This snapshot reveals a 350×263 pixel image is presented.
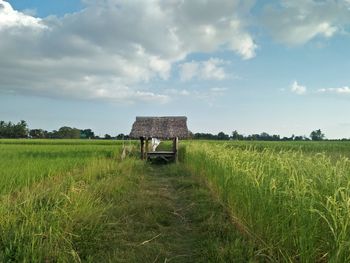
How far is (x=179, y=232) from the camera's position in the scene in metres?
5.98

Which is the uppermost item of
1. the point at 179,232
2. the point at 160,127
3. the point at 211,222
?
the point at 160,127

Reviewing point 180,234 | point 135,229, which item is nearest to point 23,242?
point 135,229

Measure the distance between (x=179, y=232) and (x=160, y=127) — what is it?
1613 cm

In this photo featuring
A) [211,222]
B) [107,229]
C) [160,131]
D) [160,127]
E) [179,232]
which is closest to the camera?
[107,229]

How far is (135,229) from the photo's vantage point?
5.97m

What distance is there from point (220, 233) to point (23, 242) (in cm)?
283

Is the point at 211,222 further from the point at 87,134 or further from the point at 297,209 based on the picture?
the point at 87,134

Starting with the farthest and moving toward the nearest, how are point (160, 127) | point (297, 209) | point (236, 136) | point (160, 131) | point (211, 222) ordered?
point (236, 136) < point (160, 127) < point (160, 131) < point (211, 222) < point (297, 209)

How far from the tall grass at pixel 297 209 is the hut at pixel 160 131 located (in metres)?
14.0

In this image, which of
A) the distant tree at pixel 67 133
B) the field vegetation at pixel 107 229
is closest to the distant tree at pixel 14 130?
the distant tree at pixel 67 133

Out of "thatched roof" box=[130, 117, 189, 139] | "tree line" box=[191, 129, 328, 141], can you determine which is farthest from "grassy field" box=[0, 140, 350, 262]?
"tree line" box=[191, 129, 328, 141]

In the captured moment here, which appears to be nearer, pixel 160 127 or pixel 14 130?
pixel 160 127

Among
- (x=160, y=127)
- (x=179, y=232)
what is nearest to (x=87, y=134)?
(x=160, y=127)

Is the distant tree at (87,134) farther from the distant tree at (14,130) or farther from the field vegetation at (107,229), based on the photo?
the field vegetation at (107,229)
